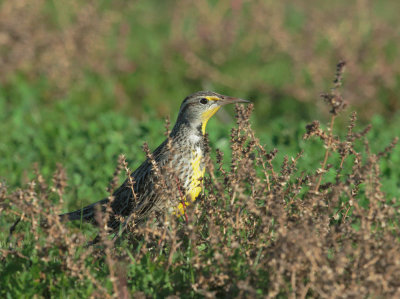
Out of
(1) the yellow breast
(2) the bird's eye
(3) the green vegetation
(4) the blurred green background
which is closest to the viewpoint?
(3) the green vegetation

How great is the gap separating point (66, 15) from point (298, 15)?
5.83 meters

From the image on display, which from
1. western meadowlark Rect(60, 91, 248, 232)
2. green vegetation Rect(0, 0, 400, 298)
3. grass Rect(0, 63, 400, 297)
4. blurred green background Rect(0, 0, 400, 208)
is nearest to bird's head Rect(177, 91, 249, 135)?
western meadowlark Rect(60, 91, 248, 232)

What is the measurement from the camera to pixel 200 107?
590 cm

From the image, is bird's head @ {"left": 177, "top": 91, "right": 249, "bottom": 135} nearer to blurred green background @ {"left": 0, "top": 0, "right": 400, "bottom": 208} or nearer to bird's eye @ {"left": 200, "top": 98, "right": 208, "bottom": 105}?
bird's eye @ {"left": 200, "top": 98, "right": 208, "bottom": 105}

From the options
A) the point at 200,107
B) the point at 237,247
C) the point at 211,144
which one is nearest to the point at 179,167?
the point at 200,107

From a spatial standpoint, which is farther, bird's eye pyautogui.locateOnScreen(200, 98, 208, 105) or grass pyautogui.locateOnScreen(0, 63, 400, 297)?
bird's eye pyautogui.locateOnScreen(200, 98, 208, 105)


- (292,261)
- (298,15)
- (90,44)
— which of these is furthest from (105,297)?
(298,15)

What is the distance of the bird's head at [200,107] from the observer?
5.82m

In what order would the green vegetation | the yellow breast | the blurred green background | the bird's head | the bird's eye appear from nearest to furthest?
the green vegetation, the yellow breast, the bird's head, the bird's eye, the blurred green background

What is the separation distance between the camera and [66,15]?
43.9ft

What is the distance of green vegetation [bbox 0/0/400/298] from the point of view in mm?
3896

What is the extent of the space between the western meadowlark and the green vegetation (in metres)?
0.30

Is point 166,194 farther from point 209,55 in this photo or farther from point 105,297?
point 209,55

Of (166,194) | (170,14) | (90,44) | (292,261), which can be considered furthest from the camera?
(170,14)
